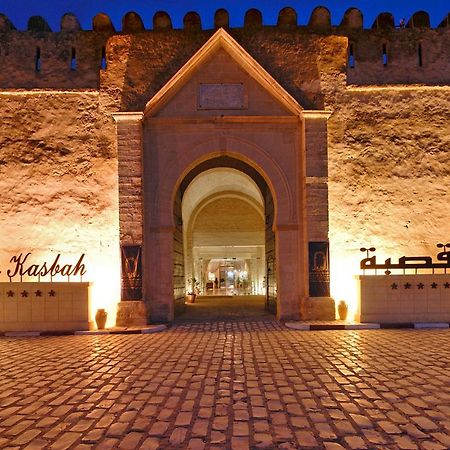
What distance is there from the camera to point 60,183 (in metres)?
11.1

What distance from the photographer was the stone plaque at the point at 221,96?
37.0 ft

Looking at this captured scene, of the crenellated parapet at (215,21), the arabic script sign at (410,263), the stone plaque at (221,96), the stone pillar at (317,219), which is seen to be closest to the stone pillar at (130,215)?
the stone plaque at (221,96)

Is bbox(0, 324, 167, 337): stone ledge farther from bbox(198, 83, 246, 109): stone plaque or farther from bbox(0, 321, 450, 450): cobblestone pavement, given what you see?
bbox(198, 83, 246, 109): stone plaque

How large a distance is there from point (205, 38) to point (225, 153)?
3.11 metres

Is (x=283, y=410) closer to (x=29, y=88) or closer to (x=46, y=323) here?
(x=46, y=323)

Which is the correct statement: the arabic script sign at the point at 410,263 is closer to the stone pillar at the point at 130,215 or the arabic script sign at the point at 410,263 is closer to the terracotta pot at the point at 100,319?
the stone pillar at the point at 130,215

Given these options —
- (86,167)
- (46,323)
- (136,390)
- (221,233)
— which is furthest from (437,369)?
(221,233)

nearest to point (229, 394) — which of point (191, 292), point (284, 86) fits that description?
point (284, 86)

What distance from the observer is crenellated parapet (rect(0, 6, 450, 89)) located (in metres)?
11.6

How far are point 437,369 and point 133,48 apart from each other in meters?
9.93

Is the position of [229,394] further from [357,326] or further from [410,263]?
[410,263]

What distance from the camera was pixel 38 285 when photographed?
10.0 metres

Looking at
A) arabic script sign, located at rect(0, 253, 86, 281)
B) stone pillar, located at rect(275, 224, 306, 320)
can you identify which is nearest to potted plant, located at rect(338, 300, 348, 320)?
stone pillar, located at rect(275, 224, 306, 320)

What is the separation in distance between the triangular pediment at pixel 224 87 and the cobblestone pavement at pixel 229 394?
5.88 metres
